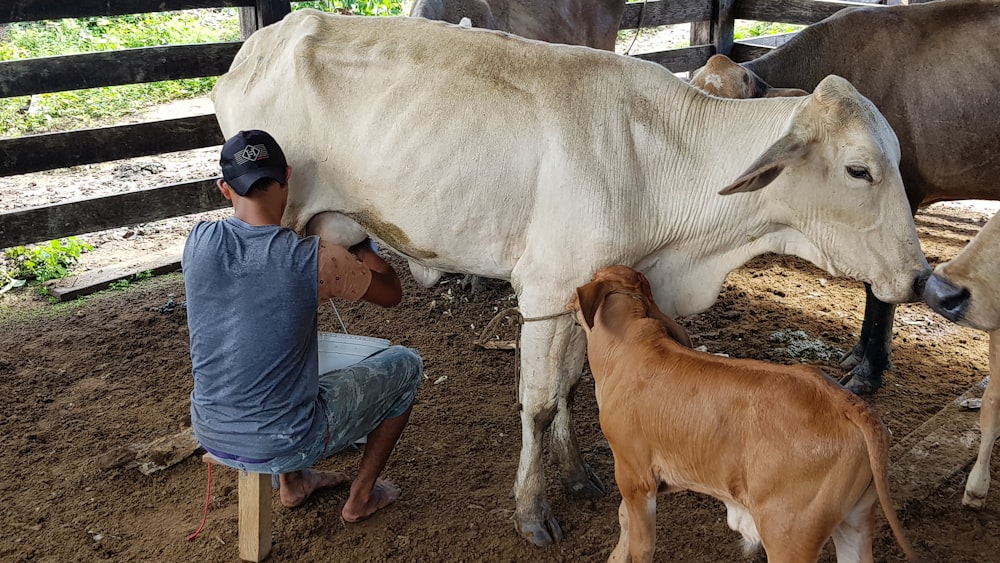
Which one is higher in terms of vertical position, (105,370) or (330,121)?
(330,121)

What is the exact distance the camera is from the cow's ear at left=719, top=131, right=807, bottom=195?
3.06 meters

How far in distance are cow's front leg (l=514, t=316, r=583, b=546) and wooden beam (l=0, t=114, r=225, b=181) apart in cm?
369

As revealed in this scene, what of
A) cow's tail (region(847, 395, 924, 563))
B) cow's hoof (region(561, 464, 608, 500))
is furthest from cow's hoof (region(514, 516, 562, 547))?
cow's tail (region(847, 395, 924, 563))

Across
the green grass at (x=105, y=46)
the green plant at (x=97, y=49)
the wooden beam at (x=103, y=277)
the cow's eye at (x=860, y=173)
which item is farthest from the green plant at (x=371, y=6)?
the cow's eye at (x=860, y=173)

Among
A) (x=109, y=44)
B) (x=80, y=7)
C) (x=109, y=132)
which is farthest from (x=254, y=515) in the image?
(x=109, y=44)

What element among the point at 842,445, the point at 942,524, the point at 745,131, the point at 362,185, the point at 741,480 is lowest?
the point at 942,524

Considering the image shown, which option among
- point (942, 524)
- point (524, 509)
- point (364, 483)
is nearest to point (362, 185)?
point (364, 483)

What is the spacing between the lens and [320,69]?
3559 millimetres

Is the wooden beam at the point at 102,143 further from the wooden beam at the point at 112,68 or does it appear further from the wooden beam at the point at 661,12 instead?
the wooden beam at the point at 661,12

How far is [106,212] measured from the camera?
5.87 meters

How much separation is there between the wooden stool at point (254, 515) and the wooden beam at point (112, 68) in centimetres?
343

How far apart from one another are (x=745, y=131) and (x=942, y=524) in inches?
69.9

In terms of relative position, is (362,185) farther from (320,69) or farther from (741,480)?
(741,480)

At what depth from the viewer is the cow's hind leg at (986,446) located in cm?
365
